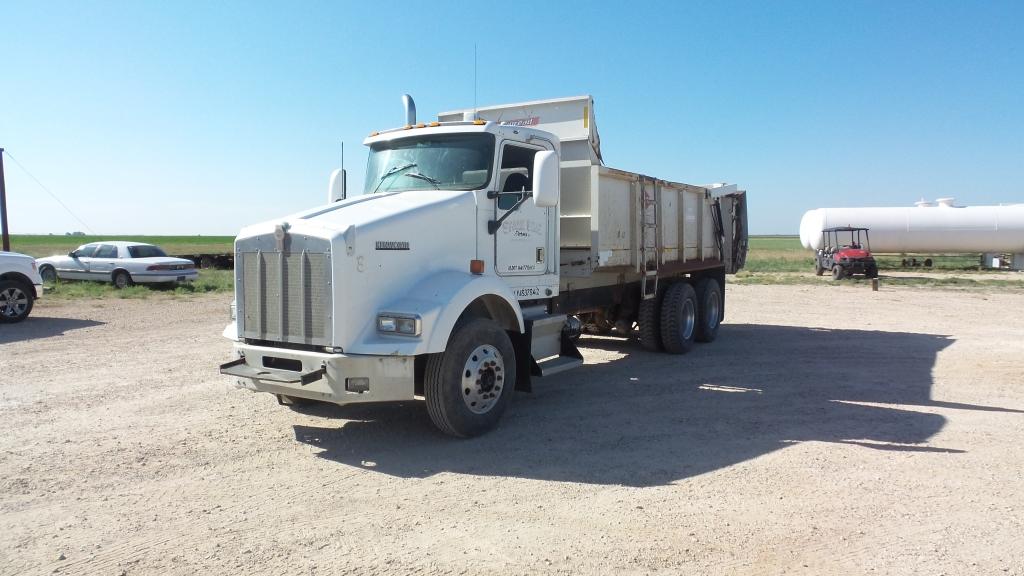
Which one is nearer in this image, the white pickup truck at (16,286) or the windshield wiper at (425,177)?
the windshield wiper at (425,177)

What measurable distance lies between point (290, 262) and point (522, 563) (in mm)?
3179

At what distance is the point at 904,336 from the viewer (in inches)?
504

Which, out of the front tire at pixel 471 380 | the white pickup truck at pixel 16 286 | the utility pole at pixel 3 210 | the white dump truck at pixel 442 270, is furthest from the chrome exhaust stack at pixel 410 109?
the utility pole at pixel 3 210

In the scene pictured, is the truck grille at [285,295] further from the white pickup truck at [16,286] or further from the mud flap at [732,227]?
the white pickup truck at [16,286]

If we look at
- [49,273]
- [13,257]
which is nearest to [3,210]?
[49,273]

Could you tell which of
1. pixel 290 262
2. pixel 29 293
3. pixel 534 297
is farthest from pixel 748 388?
pixel 29 293

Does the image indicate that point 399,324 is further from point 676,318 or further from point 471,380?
point 676,318

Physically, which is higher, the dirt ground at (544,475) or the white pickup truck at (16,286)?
the white pickup truck at (16,286)

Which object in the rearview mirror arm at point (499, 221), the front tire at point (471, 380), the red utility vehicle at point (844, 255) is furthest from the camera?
the red utility vehicle at point (844, 255)

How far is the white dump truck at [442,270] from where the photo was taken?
218 inches

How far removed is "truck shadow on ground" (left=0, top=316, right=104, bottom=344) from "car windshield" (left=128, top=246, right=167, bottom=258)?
7108mm

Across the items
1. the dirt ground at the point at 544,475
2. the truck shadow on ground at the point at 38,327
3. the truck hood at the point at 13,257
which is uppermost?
the truck hood at the point at 13,257

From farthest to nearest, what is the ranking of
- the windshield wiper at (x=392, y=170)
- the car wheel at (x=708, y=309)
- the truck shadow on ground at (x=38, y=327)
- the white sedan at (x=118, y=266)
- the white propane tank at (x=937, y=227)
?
the white propane tank at (x=937, y=227) → the white sedan at (x=118, y=266) → the truck shadow on ground at (x=38, y=327) → the car wheel at (x=708, y=309) → the windshield wiper at (x=392, y=170)

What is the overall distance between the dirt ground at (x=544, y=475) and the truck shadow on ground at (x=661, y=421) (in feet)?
0.12
